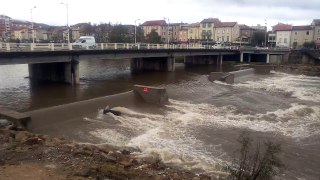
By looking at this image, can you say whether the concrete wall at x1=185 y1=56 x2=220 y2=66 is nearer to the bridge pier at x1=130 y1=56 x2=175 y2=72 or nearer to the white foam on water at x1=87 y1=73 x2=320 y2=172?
the bridge pier at x1=130 y1=56 x2=175 y2=72

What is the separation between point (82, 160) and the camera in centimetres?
1359

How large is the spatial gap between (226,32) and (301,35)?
1082 inches

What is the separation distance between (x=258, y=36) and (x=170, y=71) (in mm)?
80183

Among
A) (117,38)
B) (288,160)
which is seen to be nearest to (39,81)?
(288,160)

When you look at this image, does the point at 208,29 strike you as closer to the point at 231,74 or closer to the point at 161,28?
the point at 161,28

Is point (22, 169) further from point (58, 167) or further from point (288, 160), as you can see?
point (288, 160)

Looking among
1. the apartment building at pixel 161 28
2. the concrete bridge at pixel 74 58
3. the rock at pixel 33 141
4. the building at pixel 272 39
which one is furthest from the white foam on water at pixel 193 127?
the apartment building at pixel 161 28

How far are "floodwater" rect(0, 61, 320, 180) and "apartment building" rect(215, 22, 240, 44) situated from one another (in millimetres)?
94002

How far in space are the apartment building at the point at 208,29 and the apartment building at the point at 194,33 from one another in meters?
2.33

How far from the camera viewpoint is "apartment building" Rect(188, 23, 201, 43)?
463 feet

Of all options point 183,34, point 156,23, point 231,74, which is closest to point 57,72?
point 231,74

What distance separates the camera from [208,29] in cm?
13650

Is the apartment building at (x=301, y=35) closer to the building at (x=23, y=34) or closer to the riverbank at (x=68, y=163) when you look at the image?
the riverbank at (x=68, y=163)

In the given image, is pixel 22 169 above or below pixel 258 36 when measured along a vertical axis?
below
